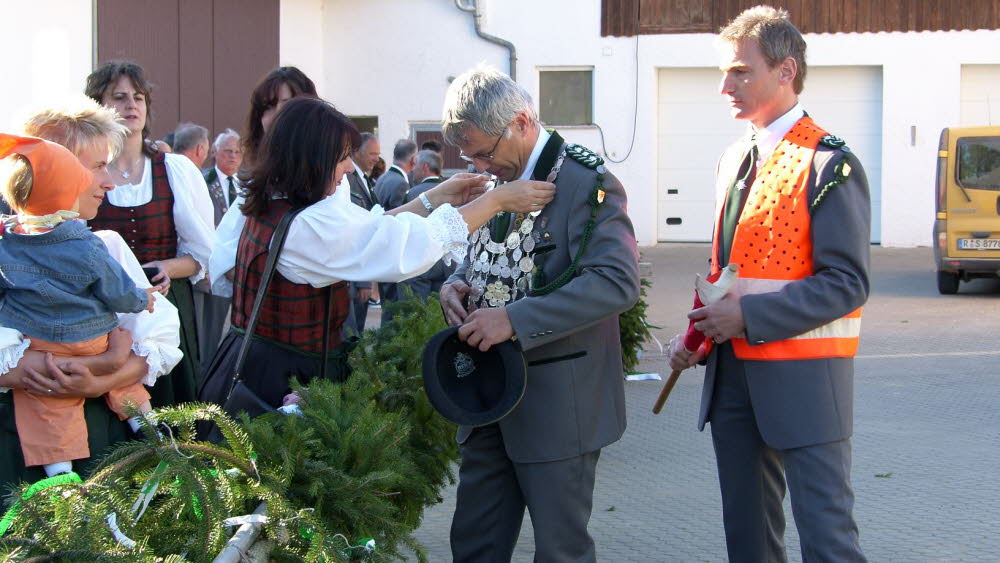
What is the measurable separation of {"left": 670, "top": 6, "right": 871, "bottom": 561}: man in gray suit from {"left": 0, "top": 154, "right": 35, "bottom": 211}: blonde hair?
203cm

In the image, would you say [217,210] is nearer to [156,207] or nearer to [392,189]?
[392,189]

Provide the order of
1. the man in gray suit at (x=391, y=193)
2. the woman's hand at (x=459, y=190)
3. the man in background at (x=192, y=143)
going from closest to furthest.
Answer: the woman's hand at (x=459, y=190), the man in background at (x=192, y=143), the man in gray suit at (x=391, y=193)

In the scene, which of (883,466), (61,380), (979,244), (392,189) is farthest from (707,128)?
(61,380)

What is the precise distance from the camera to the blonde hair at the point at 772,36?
349 cm

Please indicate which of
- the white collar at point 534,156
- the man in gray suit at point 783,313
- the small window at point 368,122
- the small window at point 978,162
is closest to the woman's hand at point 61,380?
the white collar at point 534,156

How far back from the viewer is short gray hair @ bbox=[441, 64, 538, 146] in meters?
3.34

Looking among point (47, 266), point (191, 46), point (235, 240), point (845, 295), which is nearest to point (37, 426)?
point (47, 266)

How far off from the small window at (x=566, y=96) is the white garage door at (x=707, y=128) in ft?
4.72

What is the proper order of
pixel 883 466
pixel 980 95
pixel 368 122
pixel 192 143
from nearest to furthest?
1. pixel 883 466
2. pixel 192 143
3. pixel 980 95
4. pixel 368 122

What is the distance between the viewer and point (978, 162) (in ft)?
47.9

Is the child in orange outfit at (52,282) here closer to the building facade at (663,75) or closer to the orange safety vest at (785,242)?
the orange safety vest at (785,242)

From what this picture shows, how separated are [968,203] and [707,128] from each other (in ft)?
25.7

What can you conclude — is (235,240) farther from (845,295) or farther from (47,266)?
(845,295)

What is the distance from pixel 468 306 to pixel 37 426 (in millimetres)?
1357
